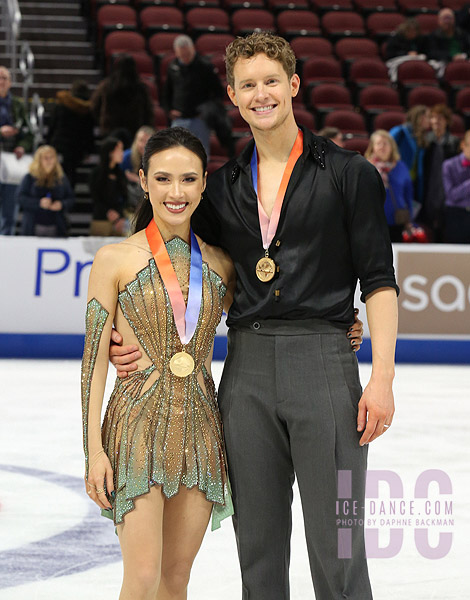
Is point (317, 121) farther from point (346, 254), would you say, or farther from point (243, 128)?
point (346, 254)

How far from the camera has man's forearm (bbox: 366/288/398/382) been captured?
7.18 feet

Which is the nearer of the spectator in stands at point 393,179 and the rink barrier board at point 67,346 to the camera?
the spectator in stands at point 393,179

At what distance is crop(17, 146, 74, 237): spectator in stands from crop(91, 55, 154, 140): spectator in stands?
77 cm

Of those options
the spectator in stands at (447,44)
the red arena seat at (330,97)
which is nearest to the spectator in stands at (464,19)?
the spectator in stands at (447,44)

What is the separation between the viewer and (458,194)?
8.16m

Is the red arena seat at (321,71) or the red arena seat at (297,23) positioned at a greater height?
the red arena seat at (297,23)

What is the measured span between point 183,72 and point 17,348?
2.88 meters

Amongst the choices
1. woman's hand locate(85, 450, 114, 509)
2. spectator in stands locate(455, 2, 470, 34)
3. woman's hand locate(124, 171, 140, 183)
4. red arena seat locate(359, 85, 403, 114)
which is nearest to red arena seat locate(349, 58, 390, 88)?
red arena seat locate(359, 85, 403, 114)

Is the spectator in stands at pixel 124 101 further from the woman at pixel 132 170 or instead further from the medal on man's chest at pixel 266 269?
the medal on man's chest at pixel 266 269

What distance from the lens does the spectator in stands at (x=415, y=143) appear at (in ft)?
27.7

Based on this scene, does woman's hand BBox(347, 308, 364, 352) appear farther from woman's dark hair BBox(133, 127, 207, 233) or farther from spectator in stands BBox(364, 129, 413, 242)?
spectator in stands BBox(364, 129, 413, 242)

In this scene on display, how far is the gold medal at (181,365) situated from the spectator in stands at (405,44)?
9895 mm

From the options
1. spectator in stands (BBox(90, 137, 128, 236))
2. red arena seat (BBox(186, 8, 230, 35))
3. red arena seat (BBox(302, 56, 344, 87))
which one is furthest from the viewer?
red arena seat (BBox(186, 8, 230, 35))

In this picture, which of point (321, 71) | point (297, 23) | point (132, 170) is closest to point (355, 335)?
point (132, 170)
